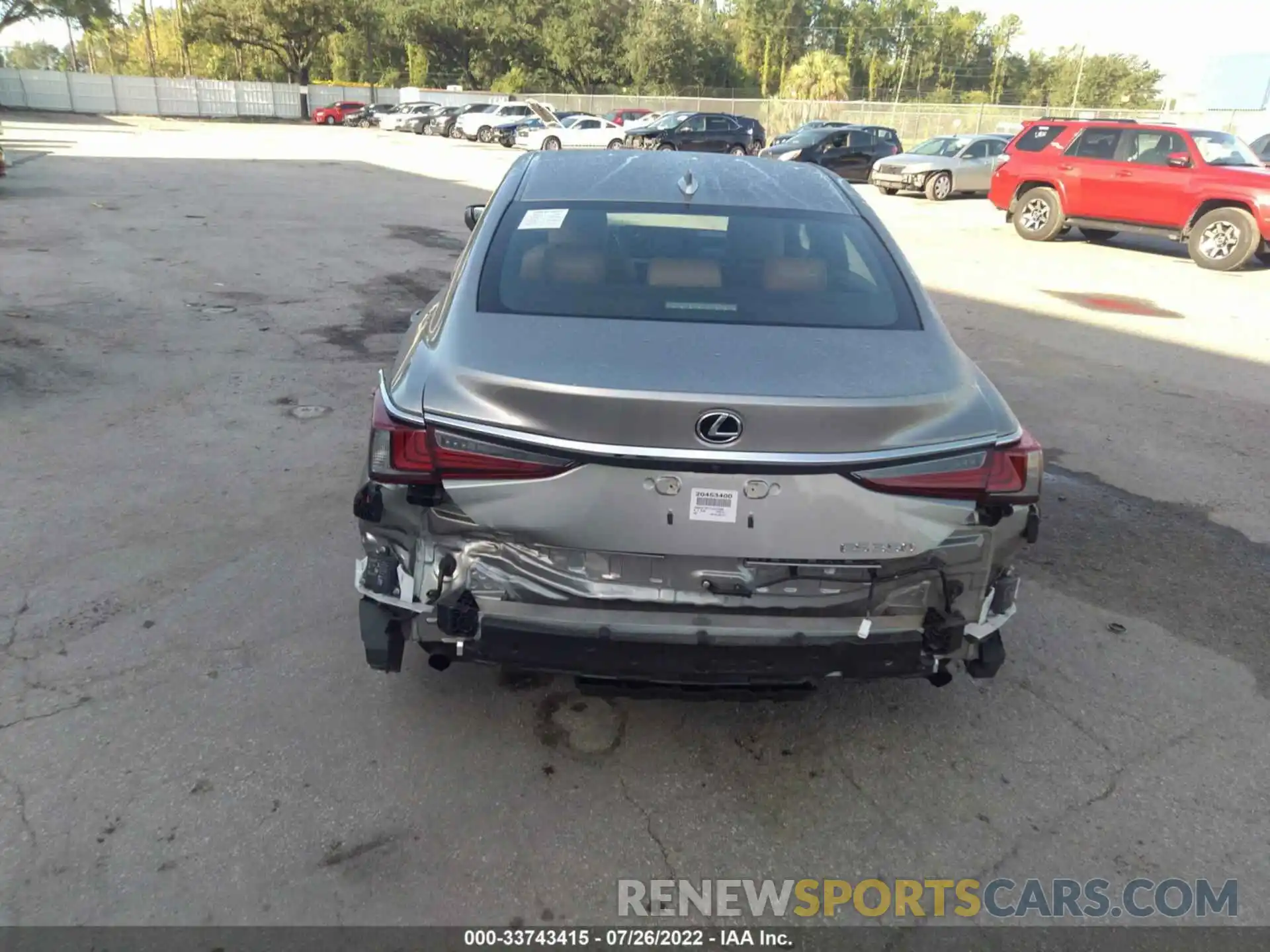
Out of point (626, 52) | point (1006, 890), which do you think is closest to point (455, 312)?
point (1006, 890)

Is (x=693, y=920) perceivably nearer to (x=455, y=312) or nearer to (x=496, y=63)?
(x=455, y=312)

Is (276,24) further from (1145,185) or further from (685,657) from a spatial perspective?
(685,657)

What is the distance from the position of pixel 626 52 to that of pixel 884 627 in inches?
2638

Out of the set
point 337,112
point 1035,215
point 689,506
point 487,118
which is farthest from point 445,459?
point 337,112

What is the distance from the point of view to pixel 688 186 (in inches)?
146

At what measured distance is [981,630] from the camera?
2.79 metres

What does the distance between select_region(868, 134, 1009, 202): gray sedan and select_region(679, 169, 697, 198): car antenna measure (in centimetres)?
1977

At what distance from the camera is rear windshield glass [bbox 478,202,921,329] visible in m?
3.10

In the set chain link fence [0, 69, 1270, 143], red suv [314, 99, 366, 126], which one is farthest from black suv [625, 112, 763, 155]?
red suv [314, 99, 366, 126]

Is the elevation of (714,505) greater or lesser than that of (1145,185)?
lesser

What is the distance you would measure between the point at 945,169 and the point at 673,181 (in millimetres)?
19809

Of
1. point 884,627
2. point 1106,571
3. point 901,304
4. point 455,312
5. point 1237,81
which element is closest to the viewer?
point 884,627

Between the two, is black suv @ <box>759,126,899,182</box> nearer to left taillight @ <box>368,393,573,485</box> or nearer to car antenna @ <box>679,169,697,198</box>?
car antenna @ <box>679,169,697,198</box>

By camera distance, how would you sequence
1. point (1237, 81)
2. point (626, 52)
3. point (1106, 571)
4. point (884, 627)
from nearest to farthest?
point (884, 627)
point (1106, 571)
point (1237, 81)
point (626, 52)
